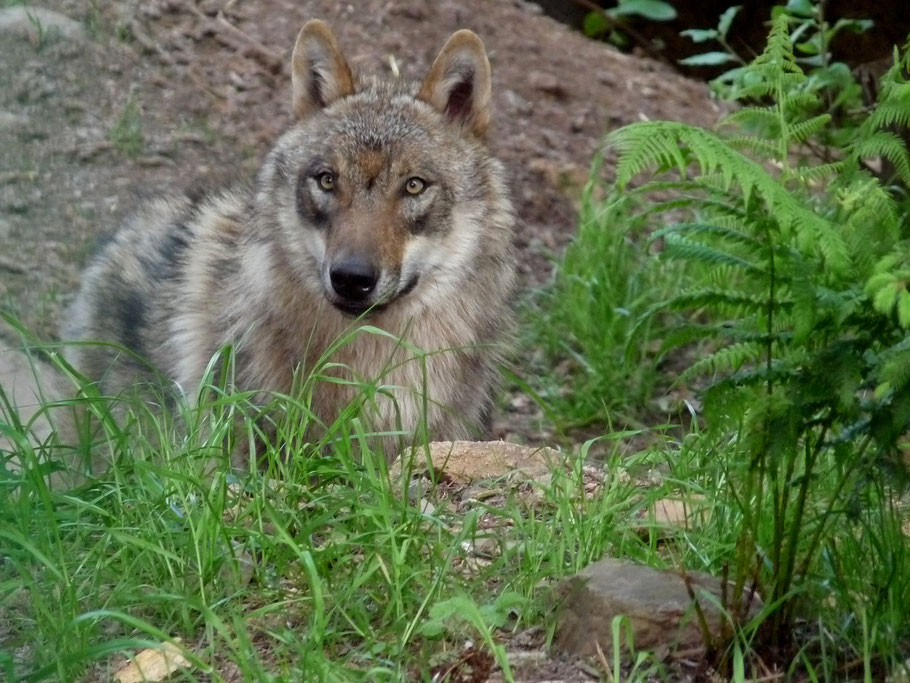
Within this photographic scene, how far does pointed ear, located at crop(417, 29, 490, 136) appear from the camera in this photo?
4973 millimetres

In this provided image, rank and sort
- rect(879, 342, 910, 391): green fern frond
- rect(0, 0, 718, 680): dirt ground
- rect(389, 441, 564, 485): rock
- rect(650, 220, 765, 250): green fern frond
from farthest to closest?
rect(0, 0, 718, 680): dirt ground < rect(389, 441, 564, 485): rock < rect(650, 220, 765, 250): green fern frond < rect(879, 342, 910, 391): green fern frond

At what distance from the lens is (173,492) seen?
319 centimetres

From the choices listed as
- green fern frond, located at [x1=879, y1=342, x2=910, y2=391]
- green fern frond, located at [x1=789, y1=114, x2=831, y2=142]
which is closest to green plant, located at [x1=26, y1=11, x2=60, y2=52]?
green fern frond, located at [x1=789, y1=114, x2=831, y2=142]

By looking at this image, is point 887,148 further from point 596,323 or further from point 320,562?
point 596,323

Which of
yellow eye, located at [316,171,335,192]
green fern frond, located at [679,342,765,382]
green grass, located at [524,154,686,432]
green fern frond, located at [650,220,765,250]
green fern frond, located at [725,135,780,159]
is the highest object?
green fern frond, located at [725,135,780,159]

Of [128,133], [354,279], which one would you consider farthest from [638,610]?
[128,133]

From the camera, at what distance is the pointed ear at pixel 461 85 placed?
196 inches

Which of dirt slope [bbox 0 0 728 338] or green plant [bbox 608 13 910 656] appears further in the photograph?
dirt slope [bbox 0 0 728 338]

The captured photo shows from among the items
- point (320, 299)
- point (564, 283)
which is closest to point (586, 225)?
point (564, 283)

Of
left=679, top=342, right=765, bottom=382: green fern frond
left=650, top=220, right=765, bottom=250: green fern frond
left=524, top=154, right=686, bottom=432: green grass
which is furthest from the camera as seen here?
left=524, top=154, right=686, bottom=432: green grass

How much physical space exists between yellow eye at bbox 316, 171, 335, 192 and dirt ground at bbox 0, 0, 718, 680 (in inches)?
61.6

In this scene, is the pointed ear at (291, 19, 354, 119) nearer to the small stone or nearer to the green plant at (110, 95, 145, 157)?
the green plant at (110, 95, 145, 157)

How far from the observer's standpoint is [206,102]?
7.85 m

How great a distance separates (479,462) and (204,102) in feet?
15.5
